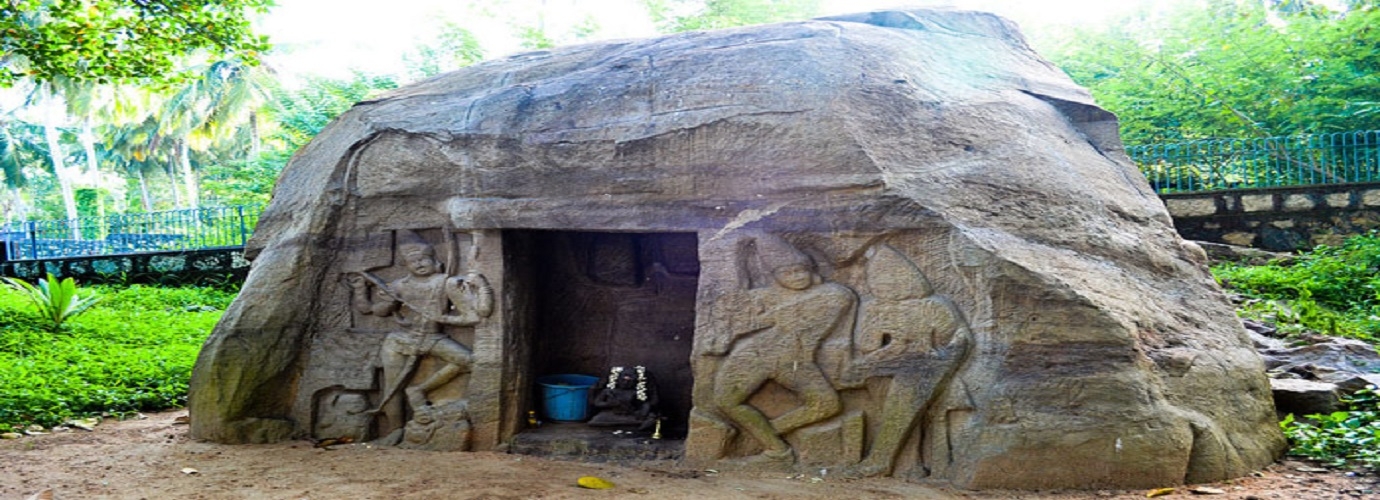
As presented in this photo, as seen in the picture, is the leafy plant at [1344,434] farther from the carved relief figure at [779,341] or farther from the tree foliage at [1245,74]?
the tree foliage at [1245,74]

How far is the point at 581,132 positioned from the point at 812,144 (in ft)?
4.10

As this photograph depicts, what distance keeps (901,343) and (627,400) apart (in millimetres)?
1911

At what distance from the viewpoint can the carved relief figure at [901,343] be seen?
4.40 metres

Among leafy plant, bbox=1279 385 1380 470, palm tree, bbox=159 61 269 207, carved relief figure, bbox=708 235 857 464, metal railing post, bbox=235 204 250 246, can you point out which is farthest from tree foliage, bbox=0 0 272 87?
palm tree, bbox=159 61 269 207

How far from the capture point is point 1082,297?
4180mm

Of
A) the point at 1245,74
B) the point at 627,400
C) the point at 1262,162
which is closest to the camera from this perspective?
the point at 627,400

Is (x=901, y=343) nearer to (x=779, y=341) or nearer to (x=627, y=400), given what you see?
(x=779, y=341)

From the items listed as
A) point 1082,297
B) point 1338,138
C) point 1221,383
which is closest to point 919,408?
point 1082,297

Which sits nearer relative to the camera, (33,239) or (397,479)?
(397,479)

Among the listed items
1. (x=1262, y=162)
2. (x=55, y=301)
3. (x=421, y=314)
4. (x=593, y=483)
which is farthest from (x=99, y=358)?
(x=1262, y=162)

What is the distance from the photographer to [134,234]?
13.7 metres

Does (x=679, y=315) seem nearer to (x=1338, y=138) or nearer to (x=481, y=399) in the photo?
(x=481, y=399)

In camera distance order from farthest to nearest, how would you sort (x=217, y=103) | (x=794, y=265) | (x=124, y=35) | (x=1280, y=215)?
1. (x=217, y=103)
2. (x=1280, y=215)
3. (x=124, y=35)
4. (x=794, y=265)

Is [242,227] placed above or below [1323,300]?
above
